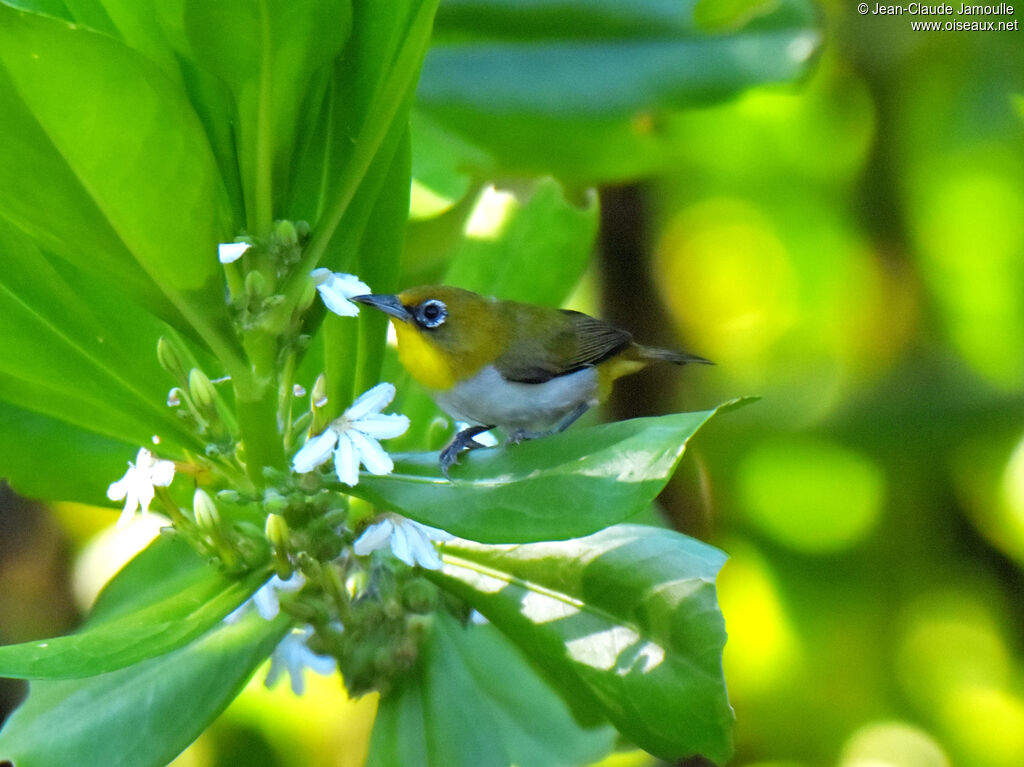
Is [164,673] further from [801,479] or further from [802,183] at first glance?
[802,183]

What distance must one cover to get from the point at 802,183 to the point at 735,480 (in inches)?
40.3

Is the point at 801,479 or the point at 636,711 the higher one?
the point at 636,711

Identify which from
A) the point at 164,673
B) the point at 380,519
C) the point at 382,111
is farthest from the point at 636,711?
the point at 382,111

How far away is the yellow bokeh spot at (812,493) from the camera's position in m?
2.95

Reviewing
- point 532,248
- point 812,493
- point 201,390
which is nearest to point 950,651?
point 812,493

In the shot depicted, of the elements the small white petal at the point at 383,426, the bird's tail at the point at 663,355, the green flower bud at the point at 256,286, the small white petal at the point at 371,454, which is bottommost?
the bird's tail at the point at 663,355

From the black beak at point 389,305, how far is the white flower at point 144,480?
38cm

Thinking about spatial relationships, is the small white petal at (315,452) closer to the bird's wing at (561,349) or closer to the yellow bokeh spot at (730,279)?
the bird's wing at (561,349)

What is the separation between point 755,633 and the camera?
2.94 metres

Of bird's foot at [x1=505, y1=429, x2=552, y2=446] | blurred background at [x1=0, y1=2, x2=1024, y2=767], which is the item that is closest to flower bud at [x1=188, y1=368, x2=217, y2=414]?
bird's foot at [x1=505, y1=429, x2=552, y2=446]

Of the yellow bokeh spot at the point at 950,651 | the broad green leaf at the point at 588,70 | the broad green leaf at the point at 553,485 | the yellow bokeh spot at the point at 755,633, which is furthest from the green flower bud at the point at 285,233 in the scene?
the yellow bokeh spot at the point at 950,651

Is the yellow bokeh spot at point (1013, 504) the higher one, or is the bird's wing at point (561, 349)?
the bird's wing at point (561, 349)

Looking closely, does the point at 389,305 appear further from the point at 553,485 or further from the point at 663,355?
the point at 663,355

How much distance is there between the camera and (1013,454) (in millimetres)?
2844
